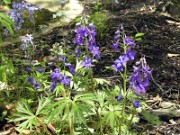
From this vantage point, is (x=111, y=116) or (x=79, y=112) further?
(x=111, y=116)

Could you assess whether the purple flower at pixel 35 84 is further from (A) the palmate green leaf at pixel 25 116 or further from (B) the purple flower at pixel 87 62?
(B) the purple flower at pixel 87 62

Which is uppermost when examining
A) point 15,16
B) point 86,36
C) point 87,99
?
point 15,16

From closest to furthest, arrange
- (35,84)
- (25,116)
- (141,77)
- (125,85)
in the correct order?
(141,77)
(125,85)
(25,116)
(35,84)

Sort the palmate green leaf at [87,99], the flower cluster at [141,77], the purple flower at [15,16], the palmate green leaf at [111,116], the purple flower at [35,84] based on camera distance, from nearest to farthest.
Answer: the flower cluster at [141,77]
the palmate green leaf at [87,99]
the palmate green leaf at [111,116]
the purple flower at [35,84]
the purple flower at [15,16]

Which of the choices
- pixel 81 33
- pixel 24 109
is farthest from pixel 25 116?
pixel 81 33

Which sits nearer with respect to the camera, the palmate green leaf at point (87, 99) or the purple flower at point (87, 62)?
the palmate green leaf at point (87, 99)

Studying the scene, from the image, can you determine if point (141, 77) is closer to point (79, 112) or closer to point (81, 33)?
point (79, 112)

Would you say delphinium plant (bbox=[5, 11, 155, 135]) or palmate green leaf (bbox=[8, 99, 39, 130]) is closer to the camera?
delphinium plant (bbox=[5, 11, 155, 135])

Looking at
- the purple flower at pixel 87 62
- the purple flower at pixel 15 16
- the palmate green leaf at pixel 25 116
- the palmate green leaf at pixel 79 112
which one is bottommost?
the palmate green leaf at pixel 25 116

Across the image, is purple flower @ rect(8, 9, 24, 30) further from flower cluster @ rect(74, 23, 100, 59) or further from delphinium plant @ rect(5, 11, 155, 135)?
flower cluster @ rect(74, 23, 100, 59)

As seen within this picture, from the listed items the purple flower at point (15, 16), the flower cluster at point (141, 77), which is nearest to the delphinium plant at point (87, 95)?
the flower cluster at point (141, 77)

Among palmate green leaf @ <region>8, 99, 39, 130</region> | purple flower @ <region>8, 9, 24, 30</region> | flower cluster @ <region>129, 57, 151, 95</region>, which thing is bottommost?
palmate green leaf @ <region>8, 99, 39, 130</region>

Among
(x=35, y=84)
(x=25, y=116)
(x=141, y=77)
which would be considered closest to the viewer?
(x=141, y=77)

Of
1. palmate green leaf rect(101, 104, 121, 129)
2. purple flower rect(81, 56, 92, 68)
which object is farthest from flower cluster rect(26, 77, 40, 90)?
palmate green leaf rect(101, 104, 121, 129)
